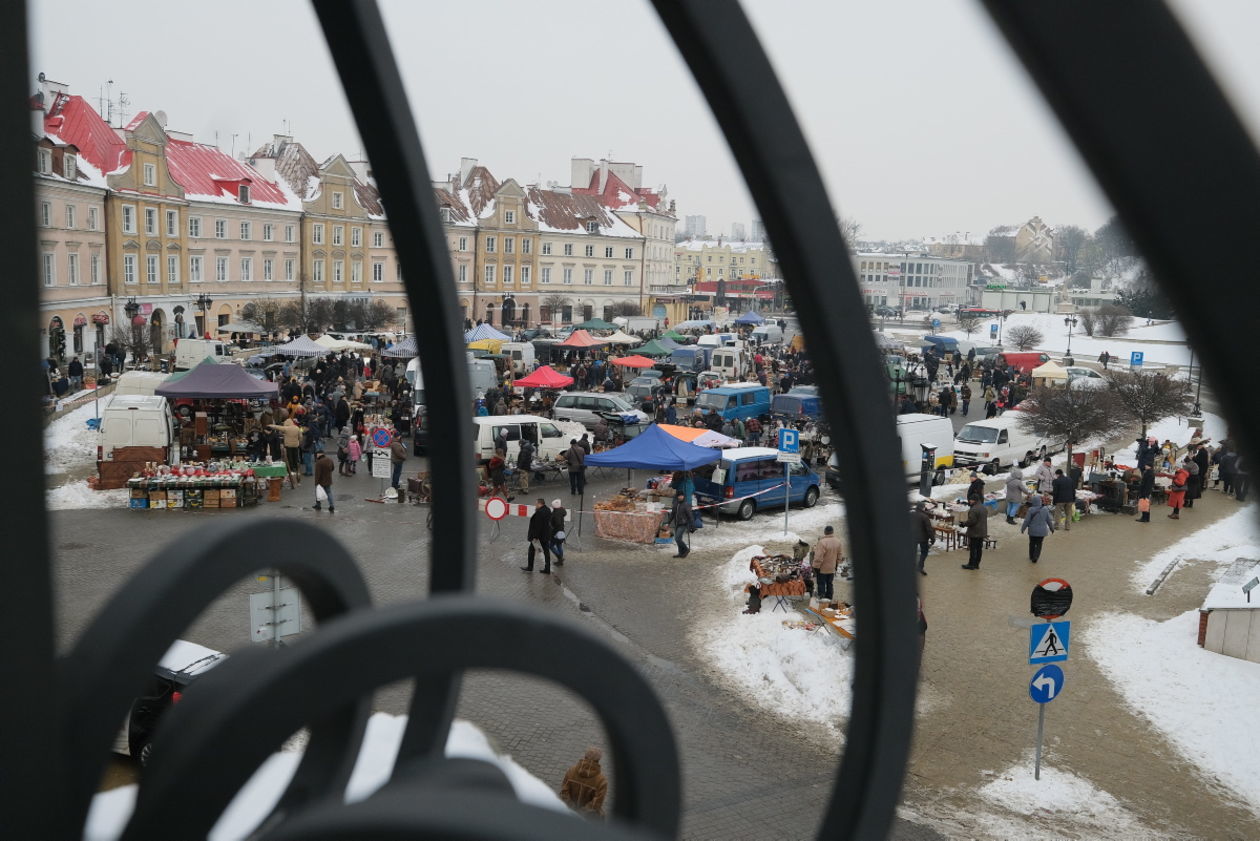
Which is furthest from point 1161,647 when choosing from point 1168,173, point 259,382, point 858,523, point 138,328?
point 138,328

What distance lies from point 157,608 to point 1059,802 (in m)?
8.31

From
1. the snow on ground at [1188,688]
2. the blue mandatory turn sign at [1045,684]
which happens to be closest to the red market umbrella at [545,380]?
the snow on ground at [1188,688]

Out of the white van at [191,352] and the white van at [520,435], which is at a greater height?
the white van at [191,352]

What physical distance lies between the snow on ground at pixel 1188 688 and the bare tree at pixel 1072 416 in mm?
8663

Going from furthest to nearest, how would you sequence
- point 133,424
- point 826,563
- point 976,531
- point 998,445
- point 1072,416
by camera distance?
point 998,445 < point 1072,416 < point 133,424 < point 976,531 < point 826,563

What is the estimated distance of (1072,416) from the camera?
2141 cm

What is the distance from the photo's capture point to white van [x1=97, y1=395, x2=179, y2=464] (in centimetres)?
1933

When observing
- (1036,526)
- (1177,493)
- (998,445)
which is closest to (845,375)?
(1036,526)

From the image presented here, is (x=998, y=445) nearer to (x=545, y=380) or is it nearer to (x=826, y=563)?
(x=545, y=380)

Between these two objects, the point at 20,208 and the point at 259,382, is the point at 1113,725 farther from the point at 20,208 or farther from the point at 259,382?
the point at 259,382

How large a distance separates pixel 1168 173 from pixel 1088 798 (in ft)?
28.0

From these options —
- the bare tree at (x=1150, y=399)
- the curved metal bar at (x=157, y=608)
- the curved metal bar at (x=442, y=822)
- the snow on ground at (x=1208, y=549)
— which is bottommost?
the snow on ground at (x=1208, y=549)

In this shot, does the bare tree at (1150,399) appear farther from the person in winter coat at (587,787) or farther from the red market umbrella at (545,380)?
the person in winter coat at (587,787)

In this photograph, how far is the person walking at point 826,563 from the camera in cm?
1302
